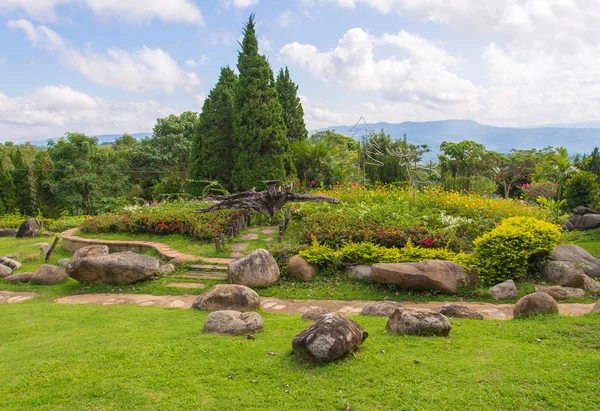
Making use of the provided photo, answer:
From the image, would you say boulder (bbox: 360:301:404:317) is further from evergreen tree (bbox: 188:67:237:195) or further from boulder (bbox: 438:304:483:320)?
evergreen tree (bbox: 188:67:237:195)

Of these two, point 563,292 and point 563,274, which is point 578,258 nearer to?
point 563,274

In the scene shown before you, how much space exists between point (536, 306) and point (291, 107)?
1430cm

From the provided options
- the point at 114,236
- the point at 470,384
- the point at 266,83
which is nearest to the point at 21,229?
the point at 114,236

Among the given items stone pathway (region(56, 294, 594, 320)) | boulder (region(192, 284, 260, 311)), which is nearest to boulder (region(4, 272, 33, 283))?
stone pathway (region(56, 294, 594, 320))

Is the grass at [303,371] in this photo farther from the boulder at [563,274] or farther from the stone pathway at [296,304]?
the boulder at [563,274]

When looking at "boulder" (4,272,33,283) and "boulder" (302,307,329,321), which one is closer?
"boulder" (302,307,329,321)

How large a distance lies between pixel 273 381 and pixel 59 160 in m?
21.8

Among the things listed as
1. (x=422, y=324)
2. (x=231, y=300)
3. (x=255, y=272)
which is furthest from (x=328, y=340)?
(x=255, y=272)

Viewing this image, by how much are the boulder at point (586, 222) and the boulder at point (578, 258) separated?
526cm

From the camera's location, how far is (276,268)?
24.3 ft

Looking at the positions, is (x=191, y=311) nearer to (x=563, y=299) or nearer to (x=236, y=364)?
(x=236, y=364)

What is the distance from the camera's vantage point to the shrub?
6836mm

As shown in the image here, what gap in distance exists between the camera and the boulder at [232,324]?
463 cm

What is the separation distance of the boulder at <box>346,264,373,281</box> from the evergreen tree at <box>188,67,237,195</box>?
31.3 ft
